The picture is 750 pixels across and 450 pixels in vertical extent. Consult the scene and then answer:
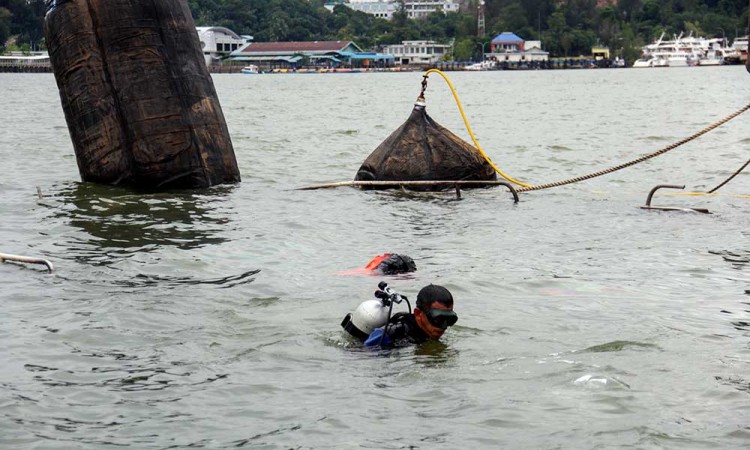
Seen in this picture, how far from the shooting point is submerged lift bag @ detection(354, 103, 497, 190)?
60.1 feet

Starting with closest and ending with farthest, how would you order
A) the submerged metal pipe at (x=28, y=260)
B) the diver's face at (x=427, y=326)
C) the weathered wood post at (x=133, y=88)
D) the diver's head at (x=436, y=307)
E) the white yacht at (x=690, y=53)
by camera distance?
1. the diver's head at (x=436, y=307)
2. the diver's face at (x=427, y=326)
3. the submerged metal pipe at (x=28, y=260)
4. the weathered wood post at (x=133, y=88)
5. the white yacht at (x=690, y=53)

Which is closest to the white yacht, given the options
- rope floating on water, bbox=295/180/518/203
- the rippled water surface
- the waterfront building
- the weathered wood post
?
the waterfront building

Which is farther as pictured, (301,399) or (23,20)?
(23,20)

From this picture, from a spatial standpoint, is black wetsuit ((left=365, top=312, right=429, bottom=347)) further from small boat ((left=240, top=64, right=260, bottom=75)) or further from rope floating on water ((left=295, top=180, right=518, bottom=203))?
small boat ((left=240, top=64, right=260, bottom=75))

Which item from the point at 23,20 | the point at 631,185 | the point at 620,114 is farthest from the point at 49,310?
the point at 23,20

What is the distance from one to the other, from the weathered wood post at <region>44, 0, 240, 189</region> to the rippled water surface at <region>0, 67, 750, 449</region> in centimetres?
63

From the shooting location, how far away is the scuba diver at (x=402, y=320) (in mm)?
8297

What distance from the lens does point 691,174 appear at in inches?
915

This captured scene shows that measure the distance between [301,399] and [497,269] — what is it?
505 centimetres

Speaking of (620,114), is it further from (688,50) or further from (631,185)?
(688,50)

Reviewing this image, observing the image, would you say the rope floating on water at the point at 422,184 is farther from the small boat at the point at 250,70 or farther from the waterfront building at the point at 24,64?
the small boat at the point at 250,70

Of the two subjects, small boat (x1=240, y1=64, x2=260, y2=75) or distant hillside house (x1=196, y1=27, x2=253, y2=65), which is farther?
Answer: distant hillside house (x1=196, y1=27, x2=253, y2=65)

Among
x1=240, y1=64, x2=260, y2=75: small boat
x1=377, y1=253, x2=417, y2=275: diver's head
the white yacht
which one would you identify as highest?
x1=377, y1=253, x2=417, y2=275: diver's head

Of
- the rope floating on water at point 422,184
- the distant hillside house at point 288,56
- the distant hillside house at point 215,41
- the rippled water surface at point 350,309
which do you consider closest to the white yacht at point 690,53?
the distant hillside house at point 288,56
